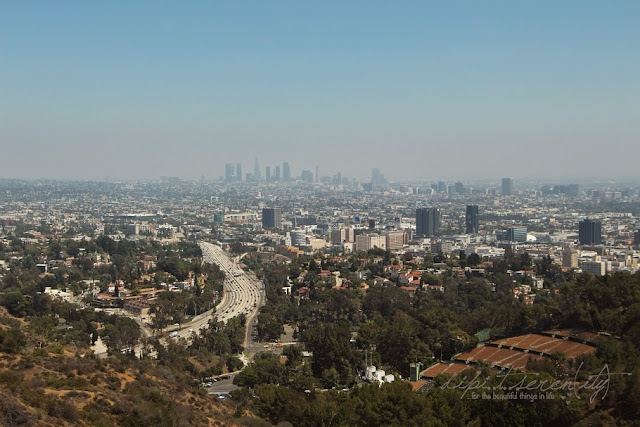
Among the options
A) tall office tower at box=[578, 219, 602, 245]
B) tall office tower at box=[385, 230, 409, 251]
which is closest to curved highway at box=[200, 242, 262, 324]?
tall office tower at box=[385, 230, 409, 251]

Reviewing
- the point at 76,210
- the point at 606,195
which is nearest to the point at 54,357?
the point at 76,210

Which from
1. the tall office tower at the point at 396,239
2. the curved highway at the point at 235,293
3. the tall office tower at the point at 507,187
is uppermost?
the tall office tower at the point at 507,187

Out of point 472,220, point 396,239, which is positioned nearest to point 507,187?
point 472,220

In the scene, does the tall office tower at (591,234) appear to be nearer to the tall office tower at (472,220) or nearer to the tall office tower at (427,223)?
the tall office tower at (472,220)

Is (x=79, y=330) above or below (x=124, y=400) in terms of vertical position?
below

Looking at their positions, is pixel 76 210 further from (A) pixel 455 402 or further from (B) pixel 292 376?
(A) pixel 455 402

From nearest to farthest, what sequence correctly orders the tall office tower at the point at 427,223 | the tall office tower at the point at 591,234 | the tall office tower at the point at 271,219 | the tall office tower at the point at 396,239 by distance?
the tall office tower at the point at 591,234 < the tall office tower at the point at 396,239 < the tall office tower at the point at 427,223 < the tall office tower at the point at 271,219

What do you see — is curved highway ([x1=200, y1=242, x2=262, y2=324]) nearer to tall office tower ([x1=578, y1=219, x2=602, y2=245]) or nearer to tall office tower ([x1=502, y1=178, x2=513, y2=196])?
tall office tower ([x1=578, y1=219, x2=602, y2=245])

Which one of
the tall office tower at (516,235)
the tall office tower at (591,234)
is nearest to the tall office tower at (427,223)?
the tall office tower at (516,235)
